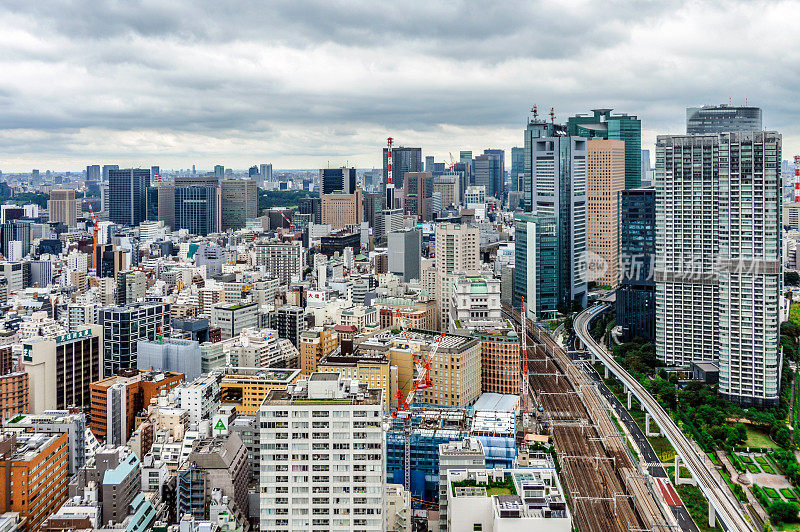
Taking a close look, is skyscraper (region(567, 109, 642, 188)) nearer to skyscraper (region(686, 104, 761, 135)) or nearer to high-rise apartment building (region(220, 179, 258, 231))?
skyscraper (region(686, 104, 761, 135))

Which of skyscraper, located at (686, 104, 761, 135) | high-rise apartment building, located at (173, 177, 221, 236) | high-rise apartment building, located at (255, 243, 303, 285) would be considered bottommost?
high-rise apartment building, located at (255, 243, 303, 285)

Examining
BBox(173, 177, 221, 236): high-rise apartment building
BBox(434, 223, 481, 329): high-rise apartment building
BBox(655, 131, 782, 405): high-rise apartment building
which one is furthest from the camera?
BBox(173, 177, 221, 236): high-rise apartment building

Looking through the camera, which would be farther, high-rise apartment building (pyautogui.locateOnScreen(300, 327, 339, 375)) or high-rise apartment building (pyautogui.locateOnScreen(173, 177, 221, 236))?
high-rise apartment building (pyautogui.locateOnScreen(173, 177, 221, 236))

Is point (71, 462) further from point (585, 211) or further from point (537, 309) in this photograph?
point (585, 211)

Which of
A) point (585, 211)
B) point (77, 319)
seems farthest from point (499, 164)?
point (77, 319)

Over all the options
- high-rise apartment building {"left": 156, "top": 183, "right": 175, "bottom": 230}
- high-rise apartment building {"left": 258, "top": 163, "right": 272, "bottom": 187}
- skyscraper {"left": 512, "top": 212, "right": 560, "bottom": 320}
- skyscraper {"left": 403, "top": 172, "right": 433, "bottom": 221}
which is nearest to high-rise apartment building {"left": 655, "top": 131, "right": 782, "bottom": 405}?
skyscraper {"left": 512, "top": 212, "right": 560, "bottom": 320}

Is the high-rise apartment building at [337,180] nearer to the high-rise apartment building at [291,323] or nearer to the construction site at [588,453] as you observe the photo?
the high-rise apartment building at [291,323]

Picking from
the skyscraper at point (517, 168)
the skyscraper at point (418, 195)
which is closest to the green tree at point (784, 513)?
the skyscraper at point (418, 195)
